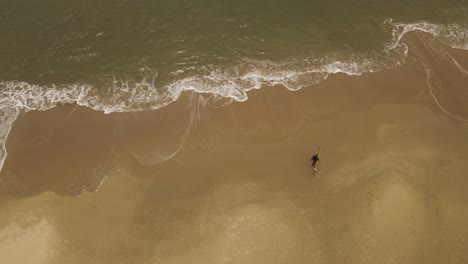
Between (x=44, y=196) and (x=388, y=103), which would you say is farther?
(x=388, y=103)

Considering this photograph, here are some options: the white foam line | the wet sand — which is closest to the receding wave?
the white foam line

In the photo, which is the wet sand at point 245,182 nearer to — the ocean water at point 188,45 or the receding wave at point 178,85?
the receding wave at point 178,85

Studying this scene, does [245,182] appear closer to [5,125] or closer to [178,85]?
[178,85]

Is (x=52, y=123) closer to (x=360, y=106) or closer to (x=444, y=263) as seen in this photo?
(x=360, y=106)

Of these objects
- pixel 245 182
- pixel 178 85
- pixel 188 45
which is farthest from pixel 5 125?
pixel 245 182

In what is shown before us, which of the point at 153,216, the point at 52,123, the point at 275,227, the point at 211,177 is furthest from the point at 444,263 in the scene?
the point at 52,123
